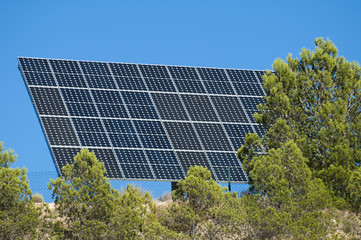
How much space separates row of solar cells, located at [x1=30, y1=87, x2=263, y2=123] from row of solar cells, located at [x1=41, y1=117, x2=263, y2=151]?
1.49 ft

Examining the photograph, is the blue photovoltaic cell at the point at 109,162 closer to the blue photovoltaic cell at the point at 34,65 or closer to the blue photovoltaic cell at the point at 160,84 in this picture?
the blue photovoltaic cell at the point at 160,84

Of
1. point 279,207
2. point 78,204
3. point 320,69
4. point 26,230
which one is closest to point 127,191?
point 78,204

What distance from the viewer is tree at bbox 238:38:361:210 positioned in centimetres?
2578

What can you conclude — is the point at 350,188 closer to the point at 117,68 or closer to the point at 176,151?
the point at 176,151

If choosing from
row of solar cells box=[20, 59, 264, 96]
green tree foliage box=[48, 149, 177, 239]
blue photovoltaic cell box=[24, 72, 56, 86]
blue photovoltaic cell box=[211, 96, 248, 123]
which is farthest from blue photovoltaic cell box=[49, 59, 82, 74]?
green tree foliage box=[48, 149, 177, 239]

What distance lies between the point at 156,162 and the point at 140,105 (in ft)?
12.2

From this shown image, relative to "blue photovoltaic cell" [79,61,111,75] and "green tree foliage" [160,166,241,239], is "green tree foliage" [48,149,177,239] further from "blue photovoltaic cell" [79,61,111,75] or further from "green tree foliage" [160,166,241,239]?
"blue photovoltaic cell" [79,61,111,75]

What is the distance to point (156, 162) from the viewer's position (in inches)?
1080

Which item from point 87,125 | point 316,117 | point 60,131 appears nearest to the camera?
point 316,117

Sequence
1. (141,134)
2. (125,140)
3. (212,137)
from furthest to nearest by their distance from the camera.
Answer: (212,137), (141,134), (125,140)

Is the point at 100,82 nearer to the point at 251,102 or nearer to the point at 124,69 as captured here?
the point at 124,69

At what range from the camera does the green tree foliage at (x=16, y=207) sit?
22672mm

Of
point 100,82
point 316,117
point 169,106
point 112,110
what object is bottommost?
point 316,117

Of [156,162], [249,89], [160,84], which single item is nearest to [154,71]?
[160,84]
